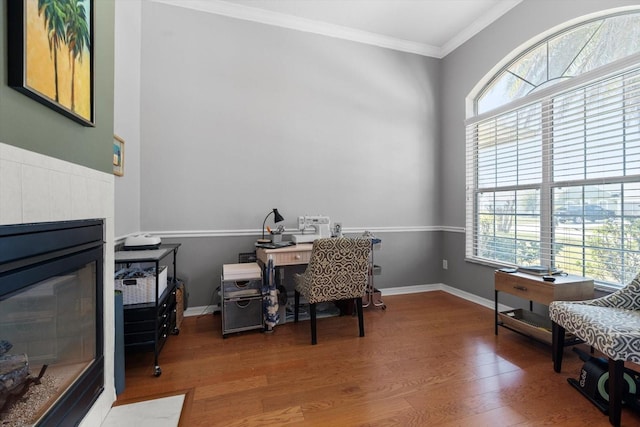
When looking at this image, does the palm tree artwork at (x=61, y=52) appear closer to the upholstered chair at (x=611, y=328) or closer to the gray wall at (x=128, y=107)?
the gray wall at (x=128, y=107)

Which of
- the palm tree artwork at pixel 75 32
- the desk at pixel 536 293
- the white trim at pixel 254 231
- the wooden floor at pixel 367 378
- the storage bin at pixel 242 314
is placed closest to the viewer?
the palm tree artwork at pixel 75 32

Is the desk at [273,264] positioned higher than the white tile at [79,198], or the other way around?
the white tile at [79,198]

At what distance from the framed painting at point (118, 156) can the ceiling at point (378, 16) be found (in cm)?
155

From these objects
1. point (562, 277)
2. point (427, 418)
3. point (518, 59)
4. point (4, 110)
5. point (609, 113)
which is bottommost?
point (427, 418)

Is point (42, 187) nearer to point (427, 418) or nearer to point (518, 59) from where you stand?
point (427, 418)

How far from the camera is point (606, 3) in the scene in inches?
85.7

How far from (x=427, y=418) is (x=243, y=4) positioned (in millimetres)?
3701

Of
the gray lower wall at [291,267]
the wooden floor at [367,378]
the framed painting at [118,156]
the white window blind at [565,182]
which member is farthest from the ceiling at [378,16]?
the wooden floor at [367,378]

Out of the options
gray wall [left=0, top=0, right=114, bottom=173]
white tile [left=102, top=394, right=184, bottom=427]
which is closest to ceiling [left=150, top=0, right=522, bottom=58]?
gray wall [left=0, top=0, right=114, bottom=173]

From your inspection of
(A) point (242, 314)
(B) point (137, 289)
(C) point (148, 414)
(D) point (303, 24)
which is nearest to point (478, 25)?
(D) point (303, 24)

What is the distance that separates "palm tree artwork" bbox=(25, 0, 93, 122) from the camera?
95 cm

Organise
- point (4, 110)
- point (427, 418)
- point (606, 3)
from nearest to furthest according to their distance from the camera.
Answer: point (4, 110), point (427, 418), point (606, 3)

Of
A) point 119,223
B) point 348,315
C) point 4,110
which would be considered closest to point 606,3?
point 348,315

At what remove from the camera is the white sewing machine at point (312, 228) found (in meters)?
2.84
